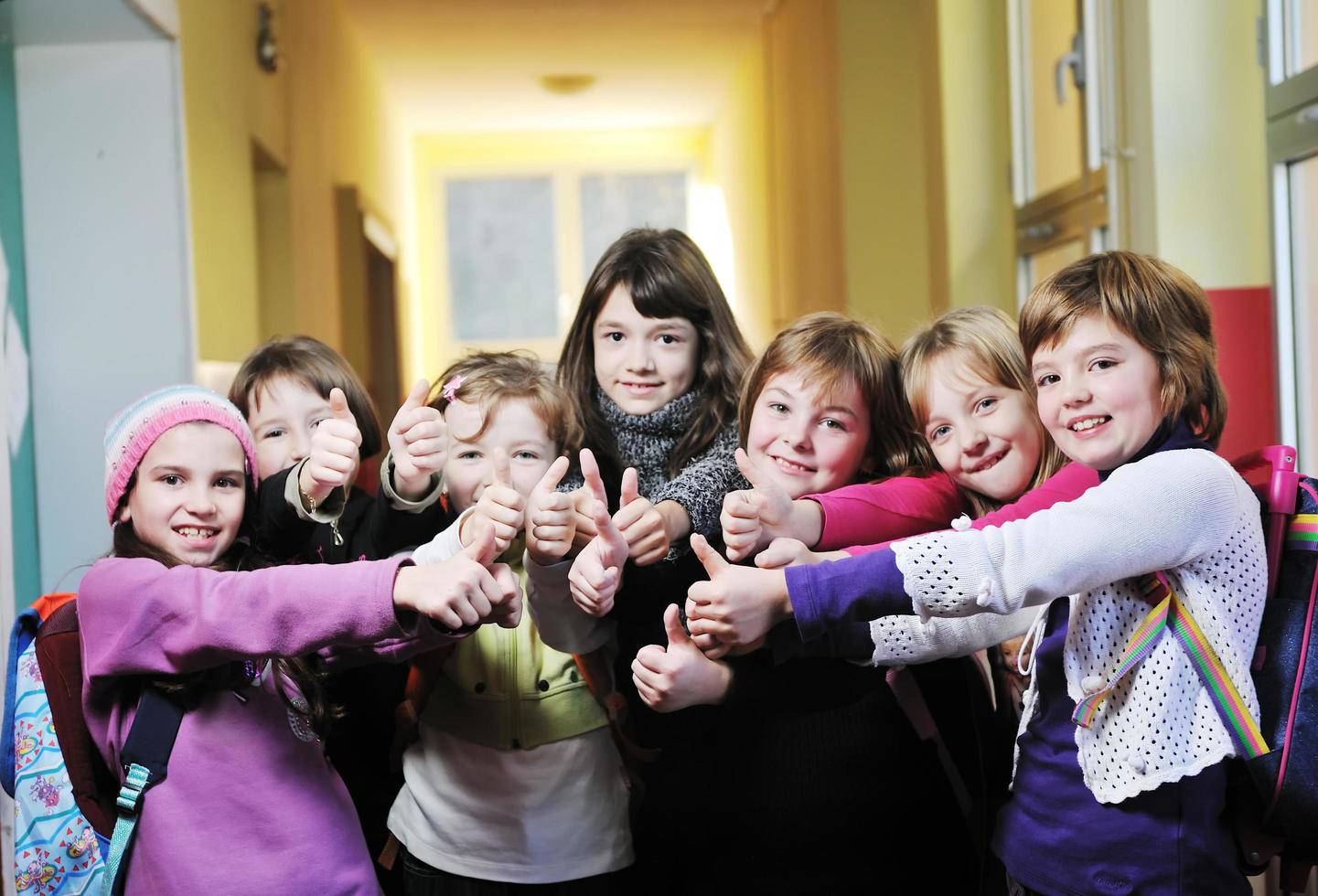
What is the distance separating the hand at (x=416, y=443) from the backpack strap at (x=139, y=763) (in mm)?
383

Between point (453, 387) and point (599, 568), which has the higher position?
point (453, 387)

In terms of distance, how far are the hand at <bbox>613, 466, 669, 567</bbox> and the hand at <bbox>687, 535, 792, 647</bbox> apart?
0.16 meters

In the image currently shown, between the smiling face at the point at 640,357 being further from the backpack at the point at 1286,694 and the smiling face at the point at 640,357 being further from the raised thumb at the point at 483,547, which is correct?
the backpack at the point at 1286,694

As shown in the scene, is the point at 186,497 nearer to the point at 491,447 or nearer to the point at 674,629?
the point at 491,447

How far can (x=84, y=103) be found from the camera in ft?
9.44

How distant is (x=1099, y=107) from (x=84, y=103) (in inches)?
95.1

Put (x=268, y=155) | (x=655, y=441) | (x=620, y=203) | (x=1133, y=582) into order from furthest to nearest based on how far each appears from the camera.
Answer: (x=620, y=203) → (x=268, y=155) → (x=655, y=441) → (x=1133, y=582)

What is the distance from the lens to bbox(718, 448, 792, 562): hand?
1321mm

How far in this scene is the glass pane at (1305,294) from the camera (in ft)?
6.91

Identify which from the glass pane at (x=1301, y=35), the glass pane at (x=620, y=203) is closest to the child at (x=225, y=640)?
the glass pane at (x=1301, y=35)

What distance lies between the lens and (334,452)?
1.39 m

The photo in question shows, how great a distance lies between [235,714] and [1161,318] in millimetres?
1106

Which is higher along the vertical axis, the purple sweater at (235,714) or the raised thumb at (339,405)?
the raised thumb at (339,405)

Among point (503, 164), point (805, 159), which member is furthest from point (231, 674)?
point (503, 164)
